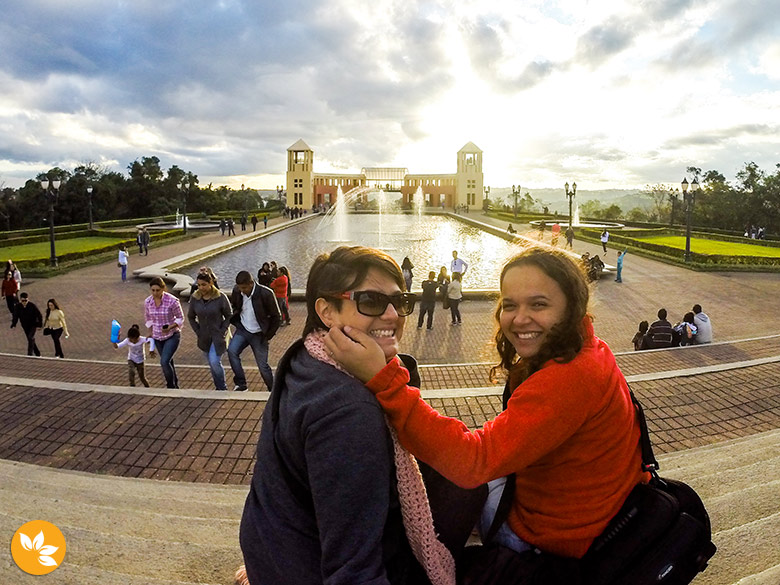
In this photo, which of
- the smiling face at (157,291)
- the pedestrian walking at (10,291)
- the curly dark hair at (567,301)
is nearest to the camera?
the curly dark hair at (567,301)

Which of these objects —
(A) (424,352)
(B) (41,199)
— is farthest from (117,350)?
(B) (41,199)

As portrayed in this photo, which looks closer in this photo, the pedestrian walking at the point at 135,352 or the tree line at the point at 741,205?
the pedestrian walking at the point at 135,352

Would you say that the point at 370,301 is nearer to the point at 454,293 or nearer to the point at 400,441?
the point at 400,441

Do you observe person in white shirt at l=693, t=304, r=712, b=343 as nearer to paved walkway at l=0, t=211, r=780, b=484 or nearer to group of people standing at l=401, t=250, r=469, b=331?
paved walkway at l=0, t=211, r=780, b=484

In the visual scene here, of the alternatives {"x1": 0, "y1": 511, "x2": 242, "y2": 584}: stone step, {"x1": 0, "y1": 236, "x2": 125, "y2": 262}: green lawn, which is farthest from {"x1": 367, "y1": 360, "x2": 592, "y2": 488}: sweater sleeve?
{"x1": 0, "y1": 236, "x2": 125, "y2": 262}: green lawn

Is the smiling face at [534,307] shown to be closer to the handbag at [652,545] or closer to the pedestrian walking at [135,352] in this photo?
the handbag at [652,545]

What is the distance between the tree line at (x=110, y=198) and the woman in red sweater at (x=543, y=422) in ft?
151

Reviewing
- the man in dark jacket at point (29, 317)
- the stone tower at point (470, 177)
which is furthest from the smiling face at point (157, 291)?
the stone tower at point (470, 177)

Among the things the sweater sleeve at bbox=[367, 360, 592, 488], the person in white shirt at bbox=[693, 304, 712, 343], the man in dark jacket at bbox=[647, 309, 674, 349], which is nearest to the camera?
the sweater sleeve at bbox=[367, 360, 592, 488]

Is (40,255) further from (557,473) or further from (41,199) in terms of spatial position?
(41,199)

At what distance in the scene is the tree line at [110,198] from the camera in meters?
47.5

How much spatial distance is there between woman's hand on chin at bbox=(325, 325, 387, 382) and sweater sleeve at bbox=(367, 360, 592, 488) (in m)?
0.03

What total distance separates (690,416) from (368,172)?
277 feet

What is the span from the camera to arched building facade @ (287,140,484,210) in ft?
236
